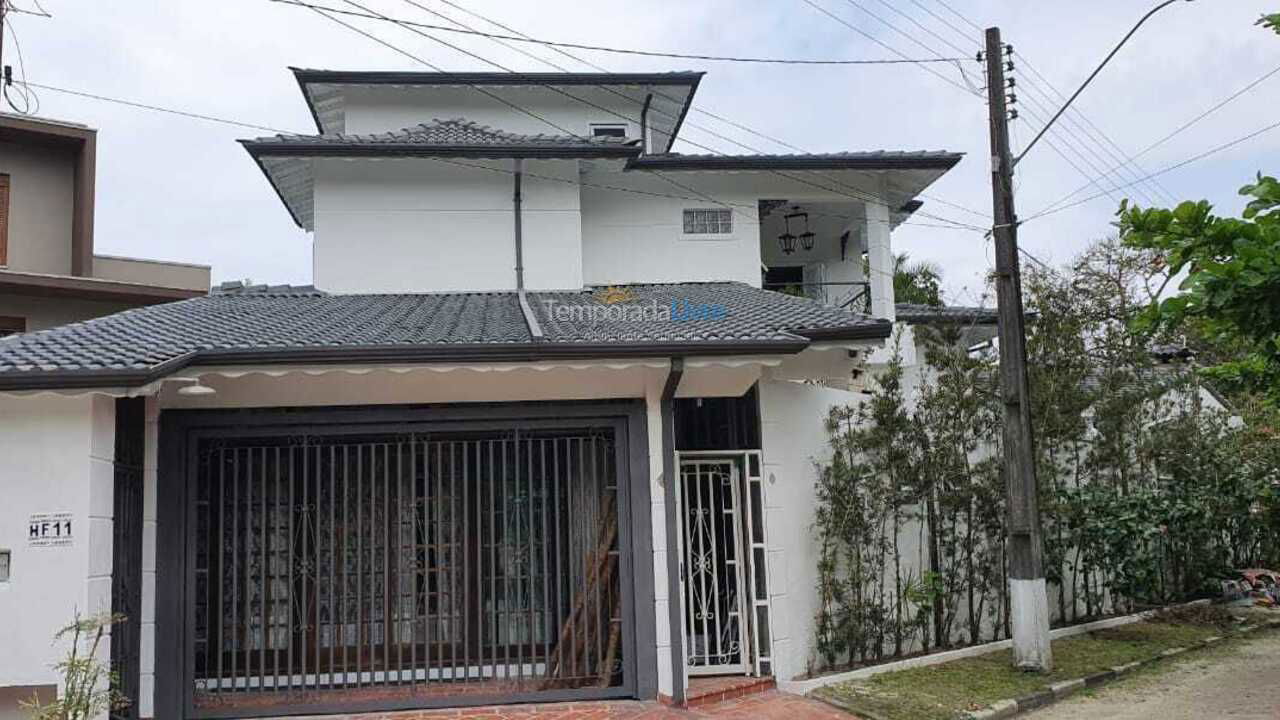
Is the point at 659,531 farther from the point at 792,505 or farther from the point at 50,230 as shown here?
the point at 50,230

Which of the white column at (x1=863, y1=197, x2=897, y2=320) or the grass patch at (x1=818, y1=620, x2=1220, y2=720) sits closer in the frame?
the grass patch at (x1=818, y1=620, x2=1220, y2=720)

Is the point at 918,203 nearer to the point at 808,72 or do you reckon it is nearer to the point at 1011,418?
the point at 808,72

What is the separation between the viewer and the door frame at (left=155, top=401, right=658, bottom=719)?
7.49 m

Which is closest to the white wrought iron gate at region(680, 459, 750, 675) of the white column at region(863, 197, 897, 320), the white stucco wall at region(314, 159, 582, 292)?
the white stucco wall at region(314, 159, 582, 292)

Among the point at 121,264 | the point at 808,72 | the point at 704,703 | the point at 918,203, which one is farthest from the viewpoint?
the point at 121,264

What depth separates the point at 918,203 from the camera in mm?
14797

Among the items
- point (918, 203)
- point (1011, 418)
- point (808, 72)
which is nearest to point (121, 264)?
point (808, 72)

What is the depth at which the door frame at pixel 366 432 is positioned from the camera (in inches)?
295

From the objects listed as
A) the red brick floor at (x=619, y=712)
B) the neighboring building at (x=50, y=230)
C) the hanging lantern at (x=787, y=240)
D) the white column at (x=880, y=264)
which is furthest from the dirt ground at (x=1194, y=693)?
the neighboring building at (x=50, y=230)

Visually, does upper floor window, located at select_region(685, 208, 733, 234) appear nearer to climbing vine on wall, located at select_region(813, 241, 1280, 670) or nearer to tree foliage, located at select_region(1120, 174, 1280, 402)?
climbing vine on wall, located at select_region(813, 241, 1280, 670)

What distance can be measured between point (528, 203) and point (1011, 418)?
257 inches

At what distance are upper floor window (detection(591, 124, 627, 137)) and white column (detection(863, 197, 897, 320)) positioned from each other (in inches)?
169

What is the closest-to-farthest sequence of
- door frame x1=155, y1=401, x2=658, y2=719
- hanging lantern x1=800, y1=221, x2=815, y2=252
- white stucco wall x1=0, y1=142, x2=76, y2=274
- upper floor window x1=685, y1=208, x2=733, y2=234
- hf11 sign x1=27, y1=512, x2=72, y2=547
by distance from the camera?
1. hf11 sign x1=27, y1=512, x2=72, y2=547
2. door frame x1=155, y1=401, x2=658, y2=719
3. upper floor window x1=685, y1=208, x2=733, y2=234
4. hanging lantern x1=800, y1=221, x2=815, y2=252
5. white stucco wall x1=0, y1=142, x2=76, y2=274

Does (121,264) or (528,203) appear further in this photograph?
(121,264)
